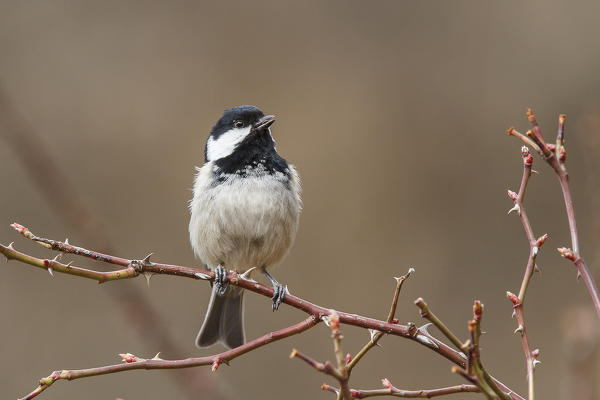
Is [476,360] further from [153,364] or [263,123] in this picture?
[263,123]

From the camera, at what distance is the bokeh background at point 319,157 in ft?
16.6

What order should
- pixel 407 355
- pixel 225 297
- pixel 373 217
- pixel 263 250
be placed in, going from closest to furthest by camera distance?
pixel 263 250, pixel 225 297, pixel 407 355, pixel 373 217

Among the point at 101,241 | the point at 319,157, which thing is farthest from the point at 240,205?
the point at 319,157

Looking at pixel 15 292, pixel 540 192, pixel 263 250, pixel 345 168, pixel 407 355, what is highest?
pixel 345 168

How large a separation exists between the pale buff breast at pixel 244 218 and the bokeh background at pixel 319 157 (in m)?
1.44

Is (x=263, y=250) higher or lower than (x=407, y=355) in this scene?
higher

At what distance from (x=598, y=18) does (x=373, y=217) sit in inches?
95.0

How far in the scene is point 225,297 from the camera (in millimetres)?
3980

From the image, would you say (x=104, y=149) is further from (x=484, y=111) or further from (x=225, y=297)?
(x=484, y=111)

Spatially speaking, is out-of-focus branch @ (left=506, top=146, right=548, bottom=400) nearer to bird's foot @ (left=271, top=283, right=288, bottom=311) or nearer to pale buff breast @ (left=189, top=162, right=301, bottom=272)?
bird's foot @ (left=271, top=283, right=288, bottom=311)

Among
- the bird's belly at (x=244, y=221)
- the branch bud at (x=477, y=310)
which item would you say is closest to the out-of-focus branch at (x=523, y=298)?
the branch bud at (x=477, y=310)

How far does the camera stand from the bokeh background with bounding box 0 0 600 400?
5.05 m

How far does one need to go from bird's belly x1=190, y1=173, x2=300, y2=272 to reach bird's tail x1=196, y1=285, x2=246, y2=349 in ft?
0.73

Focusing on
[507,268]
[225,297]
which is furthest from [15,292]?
[507,268]
